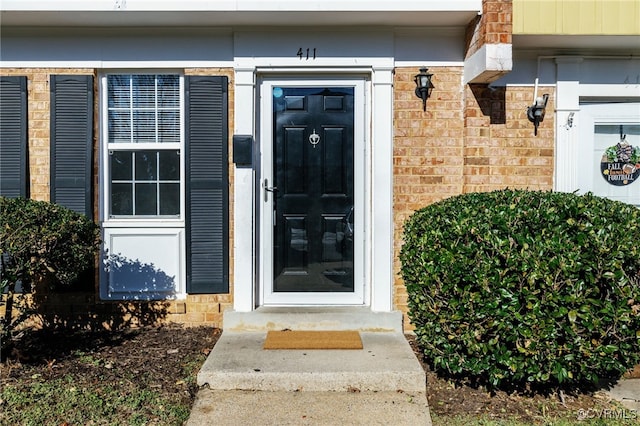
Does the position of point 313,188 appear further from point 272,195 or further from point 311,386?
point 311,386

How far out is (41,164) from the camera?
4.52 meters

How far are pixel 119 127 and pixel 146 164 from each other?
0.43 metres

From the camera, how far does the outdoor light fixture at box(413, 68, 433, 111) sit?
14.4 feet

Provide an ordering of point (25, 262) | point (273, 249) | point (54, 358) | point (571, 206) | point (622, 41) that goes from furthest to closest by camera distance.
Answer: point (273, 249) < point (622, 41) < point (54, 358) < point (25, 262) < point (571, 206)

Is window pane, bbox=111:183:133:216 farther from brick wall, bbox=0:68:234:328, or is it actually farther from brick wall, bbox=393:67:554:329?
brick wall, bbox=393:67:554:329

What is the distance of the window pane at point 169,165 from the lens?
4637 mm

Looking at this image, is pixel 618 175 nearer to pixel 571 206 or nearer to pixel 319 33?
pixel 571 206

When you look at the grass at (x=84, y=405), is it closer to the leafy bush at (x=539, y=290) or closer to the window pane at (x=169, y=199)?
the window pane at (x=169, y=199)

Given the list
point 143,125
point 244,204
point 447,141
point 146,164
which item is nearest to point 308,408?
point 244,204

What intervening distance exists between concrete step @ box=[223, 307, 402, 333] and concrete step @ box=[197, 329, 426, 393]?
53 cm

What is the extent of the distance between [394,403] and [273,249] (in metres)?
1.94

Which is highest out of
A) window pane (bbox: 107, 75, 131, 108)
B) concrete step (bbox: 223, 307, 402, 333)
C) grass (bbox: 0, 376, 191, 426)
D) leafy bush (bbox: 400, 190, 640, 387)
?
window pane (bbox: 107, 75, 131, 108)

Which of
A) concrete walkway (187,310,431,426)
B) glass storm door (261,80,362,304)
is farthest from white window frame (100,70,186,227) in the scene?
concrete walkway (187,310,431,426)

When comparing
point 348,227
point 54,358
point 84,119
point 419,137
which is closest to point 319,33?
point 419,137
